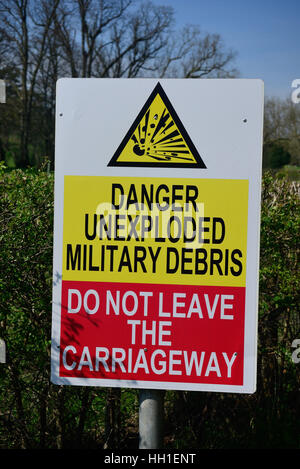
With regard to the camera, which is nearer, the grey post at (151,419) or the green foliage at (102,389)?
the grey post at (151,419)

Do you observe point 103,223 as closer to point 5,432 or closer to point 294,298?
point 5,432

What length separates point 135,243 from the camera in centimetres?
164

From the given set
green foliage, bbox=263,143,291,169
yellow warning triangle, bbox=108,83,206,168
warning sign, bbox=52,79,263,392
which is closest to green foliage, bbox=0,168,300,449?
warning sign, bbox=52,79,263,392

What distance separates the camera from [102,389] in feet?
11.3

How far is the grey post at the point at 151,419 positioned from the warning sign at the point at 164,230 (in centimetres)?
5

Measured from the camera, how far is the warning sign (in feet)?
5.38

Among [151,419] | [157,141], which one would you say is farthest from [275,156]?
[151,419]

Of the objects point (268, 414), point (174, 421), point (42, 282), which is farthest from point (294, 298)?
point (42, 282)

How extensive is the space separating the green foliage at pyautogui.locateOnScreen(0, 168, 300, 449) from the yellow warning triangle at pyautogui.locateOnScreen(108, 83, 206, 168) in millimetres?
1490

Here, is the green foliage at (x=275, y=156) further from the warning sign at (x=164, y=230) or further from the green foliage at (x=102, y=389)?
the warning sign at (x=164, y=230)

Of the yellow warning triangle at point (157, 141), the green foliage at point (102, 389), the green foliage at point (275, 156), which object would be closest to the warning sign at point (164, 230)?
the yellow warning triangle at point (157, 141)

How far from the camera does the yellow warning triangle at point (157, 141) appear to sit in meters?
1.64

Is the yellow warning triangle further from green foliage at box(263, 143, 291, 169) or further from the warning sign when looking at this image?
green foliage at box(263, 143, 291, 169)

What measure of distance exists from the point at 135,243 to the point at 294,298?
2538 millimetres
